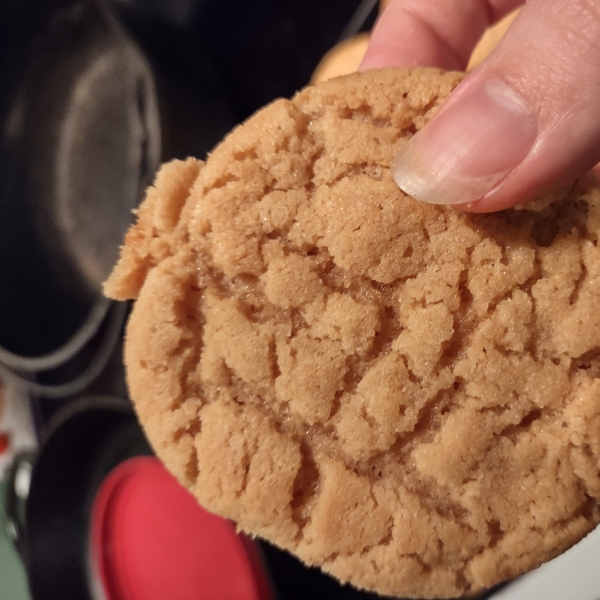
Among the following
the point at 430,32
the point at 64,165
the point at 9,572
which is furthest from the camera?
the point at 64,165

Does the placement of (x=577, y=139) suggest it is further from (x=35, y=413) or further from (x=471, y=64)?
(x=35, y=413)

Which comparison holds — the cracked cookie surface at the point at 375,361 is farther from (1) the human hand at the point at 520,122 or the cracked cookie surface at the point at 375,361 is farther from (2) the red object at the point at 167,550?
(2) the red object at the point at 167,550

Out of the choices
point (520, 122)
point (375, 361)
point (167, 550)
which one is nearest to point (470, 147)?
point (520, 122)

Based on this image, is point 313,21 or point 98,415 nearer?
point 98,415

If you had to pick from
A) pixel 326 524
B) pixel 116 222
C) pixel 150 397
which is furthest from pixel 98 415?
pixel 326 524

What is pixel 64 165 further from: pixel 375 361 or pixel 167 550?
pixel 375 361

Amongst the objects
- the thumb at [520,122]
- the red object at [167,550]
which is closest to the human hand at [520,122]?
the thumb at [520,122]

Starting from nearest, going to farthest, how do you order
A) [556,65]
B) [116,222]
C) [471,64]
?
1. [556,65]
2. [471,64]
3. [116,222]
